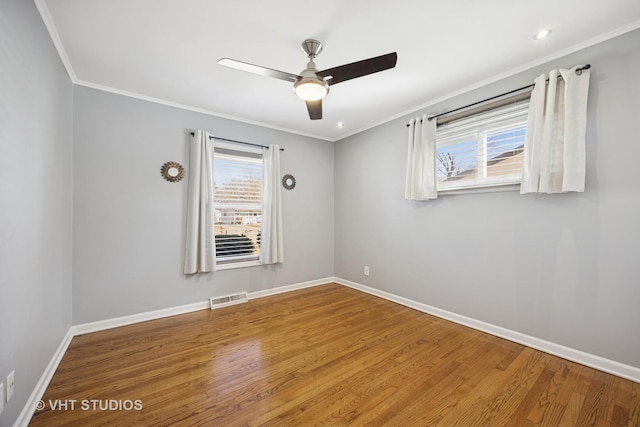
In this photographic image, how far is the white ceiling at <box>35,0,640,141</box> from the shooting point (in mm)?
1649

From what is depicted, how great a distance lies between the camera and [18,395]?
1361mm

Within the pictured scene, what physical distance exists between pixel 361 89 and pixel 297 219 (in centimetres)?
216

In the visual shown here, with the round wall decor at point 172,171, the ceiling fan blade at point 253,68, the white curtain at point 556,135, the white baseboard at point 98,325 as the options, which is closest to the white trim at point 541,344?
the white curtain at point 556,135

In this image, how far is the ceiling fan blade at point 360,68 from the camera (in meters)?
1.69

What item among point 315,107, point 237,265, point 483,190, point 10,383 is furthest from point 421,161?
point 10,383

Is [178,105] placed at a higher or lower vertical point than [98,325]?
higher

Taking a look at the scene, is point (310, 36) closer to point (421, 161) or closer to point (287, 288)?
point (421, 161)

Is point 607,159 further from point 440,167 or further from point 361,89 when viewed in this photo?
point 361,89

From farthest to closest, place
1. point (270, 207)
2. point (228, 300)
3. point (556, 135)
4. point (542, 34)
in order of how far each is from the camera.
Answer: point (270, 207), point (228, 300), point (556, 135), point (542, 34)

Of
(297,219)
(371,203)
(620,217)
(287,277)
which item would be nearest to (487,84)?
(620,217)

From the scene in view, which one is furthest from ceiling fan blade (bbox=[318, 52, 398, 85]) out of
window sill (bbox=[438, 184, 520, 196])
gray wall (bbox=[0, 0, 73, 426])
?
gray wall (bbox=[0, 0, 73, 426])

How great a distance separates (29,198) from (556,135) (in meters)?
3.86

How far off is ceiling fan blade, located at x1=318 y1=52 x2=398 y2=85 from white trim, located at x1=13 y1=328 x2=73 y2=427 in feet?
9.05

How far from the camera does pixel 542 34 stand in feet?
6.16
